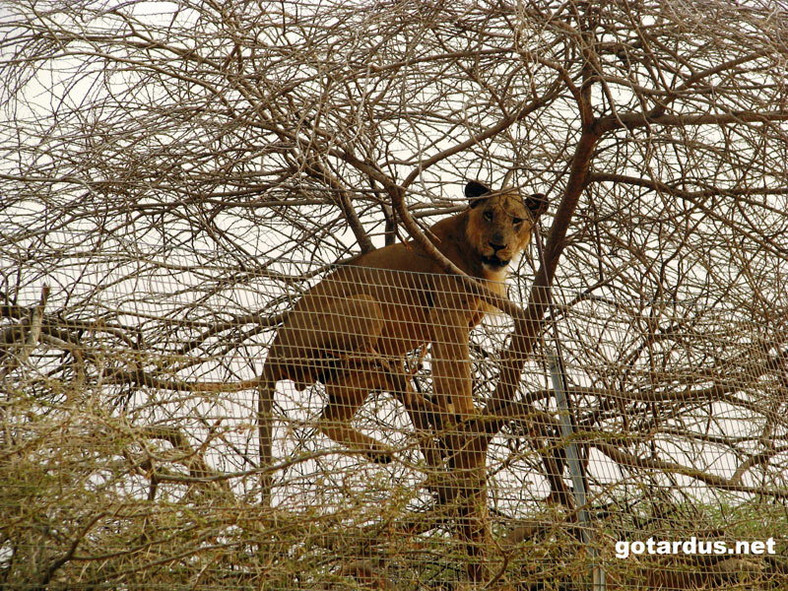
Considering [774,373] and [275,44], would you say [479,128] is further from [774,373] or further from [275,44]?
[774,373]

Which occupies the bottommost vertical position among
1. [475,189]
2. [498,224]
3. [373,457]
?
[373,457]

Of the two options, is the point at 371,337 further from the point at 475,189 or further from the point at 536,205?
the point at 536,205

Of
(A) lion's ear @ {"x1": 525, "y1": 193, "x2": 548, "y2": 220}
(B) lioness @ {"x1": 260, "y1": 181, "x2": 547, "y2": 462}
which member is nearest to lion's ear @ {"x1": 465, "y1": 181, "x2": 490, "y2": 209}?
(A) lion's ear @ {"x1": 525, "y1": 193, "x2": 548, "y2": 220}

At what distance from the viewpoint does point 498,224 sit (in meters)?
7.97

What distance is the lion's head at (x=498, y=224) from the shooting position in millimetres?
7910

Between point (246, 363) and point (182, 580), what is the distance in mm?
1265

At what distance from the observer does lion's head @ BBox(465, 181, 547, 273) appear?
311 inches

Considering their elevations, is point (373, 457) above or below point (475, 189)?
below

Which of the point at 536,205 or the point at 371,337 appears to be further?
the point at 536,205

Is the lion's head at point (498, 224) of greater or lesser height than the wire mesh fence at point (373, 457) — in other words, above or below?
above

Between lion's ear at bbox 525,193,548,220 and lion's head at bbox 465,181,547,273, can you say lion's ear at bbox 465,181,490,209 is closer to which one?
lion's head at bbox 465,181,547,273

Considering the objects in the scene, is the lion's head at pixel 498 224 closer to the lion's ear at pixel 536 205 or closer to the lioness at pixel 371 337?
the lion's ear at pixel 536 205

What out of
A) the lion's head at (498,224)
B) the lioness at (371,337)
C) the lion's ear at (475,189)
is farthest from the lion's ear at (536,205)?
the lioness at (371,337)

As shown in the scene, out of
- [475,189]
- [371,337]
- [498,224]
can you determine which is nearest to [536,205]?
[498,224]
